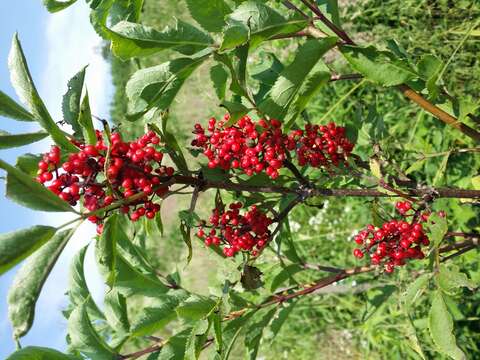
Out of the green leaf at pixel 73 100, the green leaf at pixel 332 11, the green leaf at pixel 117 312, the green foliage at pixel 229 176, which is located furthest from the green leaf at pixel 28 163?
the green leaf at pixel 332 11

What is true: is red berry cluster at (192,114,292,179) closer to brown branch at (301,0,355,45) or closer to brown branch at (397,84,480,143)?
brown branch at (301,0,355,45)

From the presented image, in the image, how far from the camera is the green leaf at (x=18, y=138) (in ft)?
3.81

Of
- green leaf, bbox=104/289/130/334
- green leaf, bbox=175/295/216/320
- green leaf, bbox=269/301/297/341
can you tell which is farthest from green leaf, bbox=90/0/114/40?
green leaf, bbox=269/301/297/341

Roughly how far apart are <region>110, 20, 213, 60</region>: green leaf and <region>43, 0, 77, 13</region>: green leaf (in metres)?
0.34

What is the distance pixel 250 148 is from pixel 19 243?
0.63 metres

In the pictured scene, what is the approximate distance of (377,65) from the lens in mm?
1343

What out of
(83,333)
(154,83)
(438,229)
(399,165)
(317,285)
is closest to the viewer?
(154,83)

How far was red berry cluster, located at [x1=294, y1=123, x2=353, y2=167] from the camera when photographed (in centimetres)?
154

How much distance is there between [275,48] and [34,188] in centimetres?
421

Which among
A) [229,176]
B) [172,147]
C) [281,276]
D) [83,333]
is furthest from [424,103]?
[83,333]

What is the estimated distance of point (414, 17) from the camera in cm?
359

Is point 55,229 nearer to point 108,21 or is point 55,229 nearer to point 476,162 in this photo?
point 108,21

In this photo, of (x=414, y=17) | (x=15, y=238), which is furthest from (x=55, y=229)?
(x=414, y=17)

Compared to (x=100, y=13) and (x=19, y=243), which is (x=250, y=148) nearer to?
(x=100, y=13)
